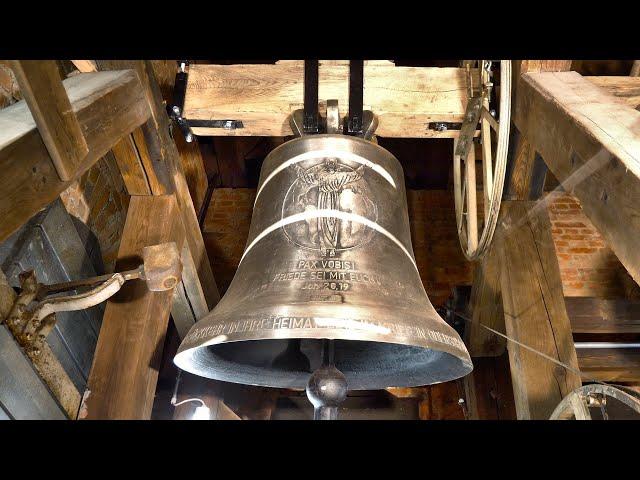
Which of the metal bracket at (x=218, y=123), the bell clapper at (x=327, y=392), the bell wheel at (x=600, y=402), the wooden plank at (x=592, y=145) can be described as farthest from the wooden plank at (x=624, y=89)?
the bell clapper at (x=327, y=392)

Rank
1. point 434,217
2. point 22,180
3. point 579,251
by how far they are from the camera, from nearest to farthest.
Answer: point 22,180 → point 579,251 → point 434,217

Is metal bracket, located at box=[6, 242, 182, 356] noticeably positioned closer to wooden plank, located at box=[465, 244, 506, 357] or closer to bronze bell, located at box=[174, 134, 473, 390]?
bronze bell, located at box=[174, 134, 473, 390]

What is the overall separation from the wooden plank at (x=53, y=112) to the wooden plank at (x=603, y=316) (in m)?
2.32

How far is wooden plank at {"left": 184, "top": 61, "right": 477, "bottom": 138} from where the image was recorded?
1.79 m

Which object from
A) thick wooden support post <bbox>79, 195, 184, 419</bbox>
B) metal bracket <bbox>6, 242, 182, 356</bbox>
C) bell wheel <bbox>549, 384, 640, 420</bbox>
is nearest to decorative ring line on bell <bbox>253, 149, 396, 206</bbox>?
metal bracket <bbox>6, 242, 182, 356</bbox>

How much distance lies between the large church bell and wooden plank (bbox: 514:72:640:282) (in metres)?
0.39

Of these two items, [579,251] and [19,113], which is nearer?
[19,113]

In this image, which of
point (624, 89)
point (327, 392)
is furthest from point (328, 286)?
point (624, 89)

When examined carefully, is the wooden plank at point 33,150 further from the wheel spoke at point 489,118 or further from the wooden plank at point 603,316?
the wooden plank at point 603,316
